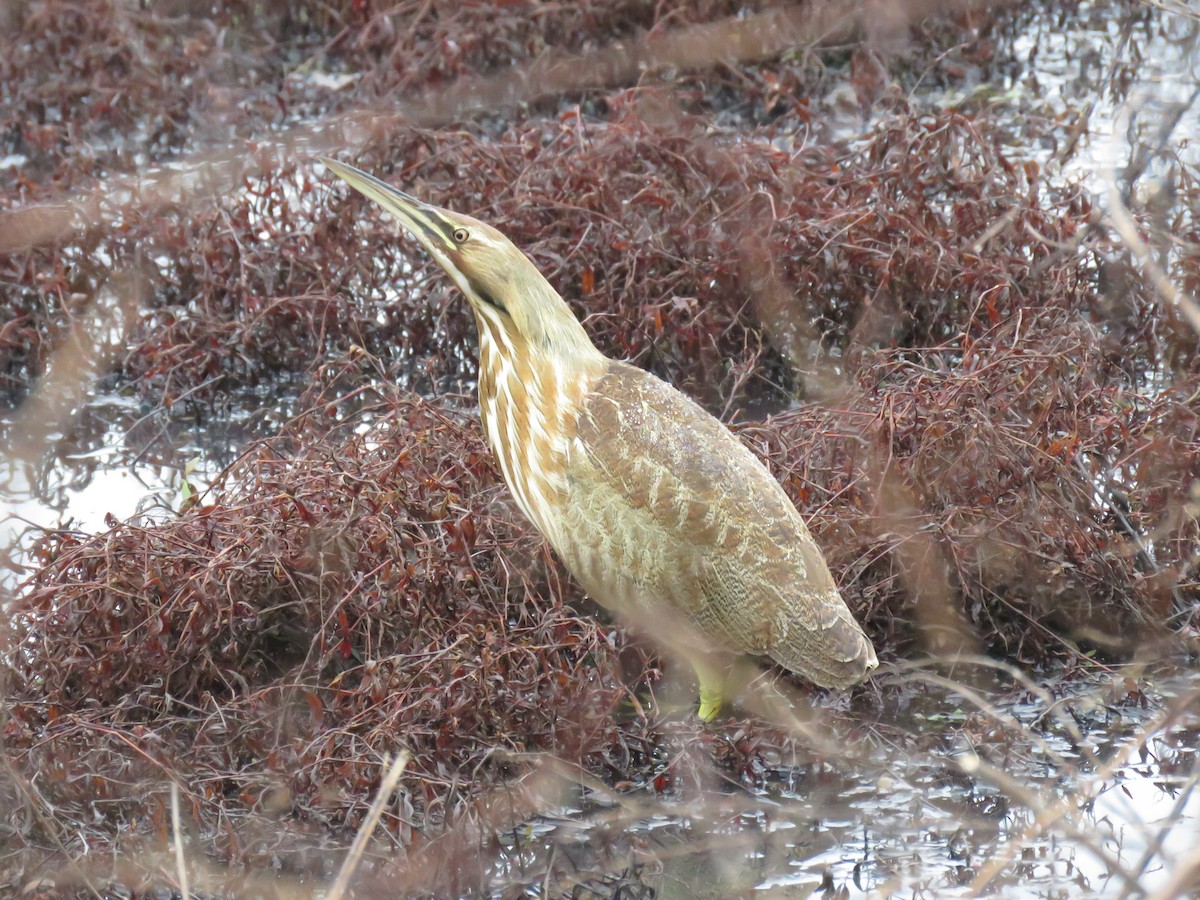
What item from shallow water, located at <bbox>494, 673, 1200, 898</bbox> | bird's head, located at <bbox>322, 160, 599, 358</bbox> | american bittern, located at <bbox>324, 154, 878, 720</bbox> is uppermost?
bird's head, located at <bbox>322, 160, 599, 358</bbox>

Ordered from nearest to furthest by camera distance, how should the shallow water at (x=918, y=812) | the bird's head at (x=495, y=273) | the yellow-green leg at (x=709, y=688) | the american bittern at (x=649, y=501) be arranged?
the shallow water at (x=918, y=812) < the american bittern at (x=649, y=501) < the bird's head at (x=495, y=273) < the yellow-green leg at (x=709, y=688)

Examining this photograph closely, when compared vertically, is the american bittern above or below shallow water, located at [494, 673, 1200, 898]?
above

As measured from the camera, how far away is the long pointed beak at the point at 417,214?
2711 millimetres

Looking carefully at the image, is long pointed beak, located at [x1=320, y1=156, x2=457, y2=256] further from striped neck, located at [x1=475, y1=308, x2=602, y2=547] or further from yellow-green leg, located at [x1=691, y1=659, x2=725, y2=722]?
yellow-green leg, located at [x1=691, y1=659, x2=725, y2=722]

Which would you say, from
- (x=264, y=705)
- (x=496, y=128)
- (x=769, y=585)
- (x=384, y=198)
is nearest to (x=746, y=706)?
(x=769, y=585)

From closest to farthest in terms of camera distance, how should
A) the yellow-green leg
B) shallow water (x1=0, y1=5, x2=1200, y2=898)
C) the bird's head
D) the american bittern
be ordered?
shallow water (x1=0, y1=5, x2=1200, y2=898) → the american bittern → the bird's head → the yellow-green leg

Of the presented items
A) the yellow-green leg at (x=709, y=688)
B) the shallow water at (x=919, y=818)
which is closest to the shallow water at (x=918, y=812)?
the shallow water at (x=919, y=818)

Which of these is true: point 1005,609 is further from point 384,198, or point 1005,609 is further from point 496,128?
point 496,128

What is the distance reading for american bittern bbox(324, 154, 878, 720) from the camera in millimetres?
2549

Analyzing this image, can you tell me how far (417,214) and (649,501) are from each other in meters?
0.65

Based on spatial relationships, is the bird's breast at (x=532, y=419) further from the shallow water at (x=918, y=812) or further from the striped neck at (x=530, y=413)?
the shallow water at (x=918, y=812)

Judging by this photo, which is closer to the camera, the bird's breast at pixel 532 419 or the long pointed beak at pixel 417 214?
the bird's breast at pixel 532 419

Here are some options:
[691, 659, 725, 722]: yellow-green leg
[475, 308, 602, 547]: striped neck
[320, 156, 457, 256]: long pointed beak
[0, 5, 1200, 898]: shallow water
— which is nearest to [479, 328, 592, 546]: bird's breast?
[475, 308, 602, 547]: striped neck

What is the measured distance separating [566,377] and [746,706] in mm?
693
